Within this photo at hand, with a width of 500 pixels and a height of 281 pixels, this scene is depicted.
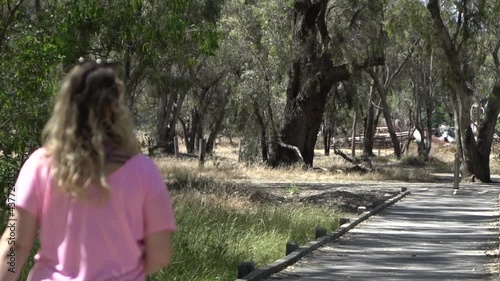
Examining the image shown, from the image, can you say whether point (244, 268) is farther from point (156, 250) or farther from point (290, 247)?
point (156, 250)

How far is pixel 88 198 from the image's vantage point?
3.61 metres

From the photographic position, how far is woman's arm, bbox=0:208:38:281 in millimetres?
3648

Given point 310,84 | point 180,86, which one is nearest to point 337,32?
point 310,84

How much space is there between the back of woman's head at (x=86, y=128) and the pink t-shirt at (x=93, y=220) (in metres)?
0.06

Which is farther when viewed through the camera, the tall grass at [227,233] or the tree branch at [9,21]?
the tree branch at [9,21]

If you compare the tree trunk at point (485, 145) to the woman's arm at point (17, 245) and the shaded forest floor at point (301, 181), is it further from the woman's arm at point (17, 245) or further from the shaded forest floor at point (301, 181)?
the woman's arm at point (17, 245)

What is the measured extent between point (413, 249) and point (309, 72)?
22221 mm

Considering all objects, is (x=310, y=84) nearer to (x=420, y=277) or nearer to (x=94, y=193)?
(x=420, y=277)

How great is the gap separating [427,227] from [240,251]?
733cm

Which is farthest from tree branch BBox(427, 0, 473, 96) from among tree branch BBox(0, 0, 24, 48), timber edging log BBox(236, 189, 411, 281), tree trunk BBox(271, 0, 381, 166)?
tree branch BBox(0, 0, 24, 48)

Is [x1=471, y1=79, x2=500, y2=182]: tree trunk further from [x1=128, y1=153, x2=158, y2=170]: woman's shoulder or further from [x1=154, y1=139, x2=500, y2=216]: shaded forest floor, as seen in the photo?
[x1=128, y1=153, x2=158, y2=170]: woman's shoulder

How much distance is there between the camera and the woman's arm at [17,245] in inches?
144

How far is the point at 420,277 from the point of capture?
12234mm

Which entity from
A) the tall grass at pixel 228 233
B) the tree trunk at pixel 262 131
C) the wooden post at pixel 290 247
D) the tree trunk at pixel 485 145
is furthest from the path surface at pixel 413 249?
the tree trunk at pixel 262 131
